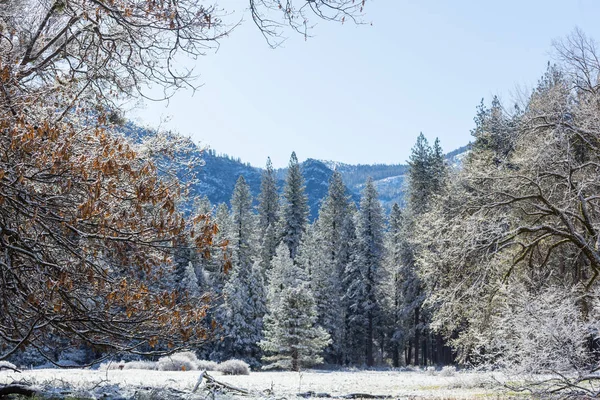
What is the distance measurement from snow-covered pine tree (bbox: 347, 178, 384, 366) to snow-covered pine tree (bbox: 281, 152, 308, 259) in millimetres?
8571

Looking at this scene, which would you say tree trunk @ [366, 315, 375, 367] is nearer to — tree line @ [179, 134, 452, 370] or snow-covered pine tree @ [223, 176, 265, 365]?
tree line @ [179, 134, 452, 370]

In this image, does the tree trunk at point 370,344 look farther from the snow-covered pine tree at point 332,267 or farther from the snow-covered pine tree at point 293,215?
the snow-covered pine tree at point 293,215

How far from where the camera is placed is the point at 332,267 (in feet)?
148

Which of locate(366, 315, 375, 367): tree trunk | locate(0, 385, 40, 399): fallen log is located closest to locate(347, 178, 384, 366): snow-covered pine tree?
Answer: locate(366, 315, 375, 367): tree trunk

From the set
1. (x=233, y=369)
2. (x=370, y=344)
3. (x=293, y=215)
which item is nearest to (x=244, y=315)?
(x=370, y=344)

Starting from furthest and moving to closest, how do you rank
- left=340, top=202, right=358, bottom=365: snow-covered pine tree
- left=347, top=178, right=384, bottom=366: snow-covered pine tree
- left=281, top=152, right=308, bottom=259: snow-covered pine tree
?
left=281, top=152, right=308, bottom=259: snow-covered pine tree
left=340, top=202, right=358, bottom=365: snow-covered pine tree
left=347, top=178, right=384, bottom=366: snow-covered pine tree

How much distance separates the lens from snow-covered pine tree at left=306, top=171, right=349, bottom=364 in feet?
140

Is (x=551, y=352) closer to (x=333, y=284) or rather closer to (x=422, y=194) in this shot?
(x=422, y=194)

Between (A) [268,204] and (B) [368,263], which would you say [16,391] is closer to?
(B) [368,263]

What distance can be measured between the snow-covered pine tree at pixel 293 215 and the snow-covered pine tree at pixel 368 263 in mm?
8571

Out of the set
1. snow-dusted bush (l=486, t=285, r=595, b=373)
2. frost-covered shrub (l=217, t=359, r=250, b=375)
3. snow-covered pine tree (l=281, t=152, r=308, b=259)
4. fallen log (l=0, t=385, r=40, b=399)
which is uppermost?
snow-covered pine tree (l=281, t=152, r=308, b=259)

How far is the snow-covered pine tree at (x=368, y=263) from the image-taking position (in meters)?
43.0

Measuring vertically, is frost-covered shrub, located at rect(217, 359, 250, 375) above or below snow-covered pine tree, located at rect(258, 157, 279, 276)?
below

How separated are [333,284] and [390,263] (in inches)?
226
